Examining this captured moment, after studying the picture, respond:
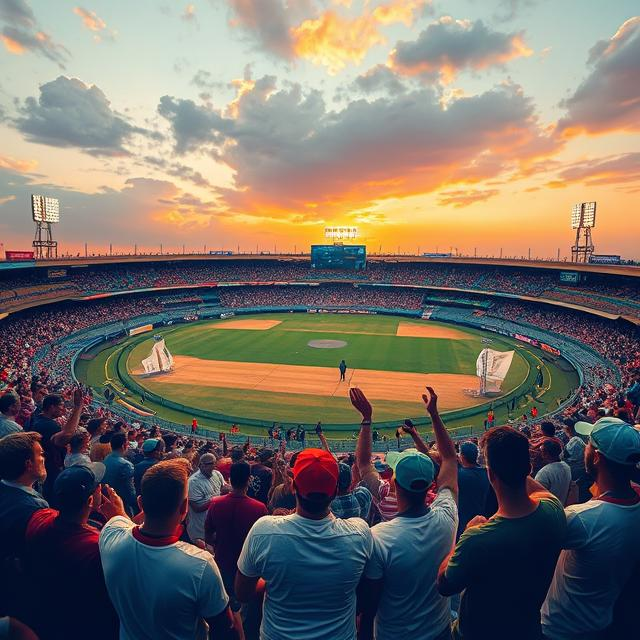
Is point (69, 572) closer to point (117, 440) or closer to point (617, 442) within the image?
point (617, 442)

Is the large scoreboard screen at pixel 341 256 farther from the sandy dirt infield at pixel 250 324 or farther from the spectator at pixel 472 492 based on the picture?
the spectator at pixel 472 492

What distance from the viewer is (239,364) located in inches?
1620

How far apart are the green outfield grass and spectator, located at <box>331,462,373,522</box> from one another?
22138mm

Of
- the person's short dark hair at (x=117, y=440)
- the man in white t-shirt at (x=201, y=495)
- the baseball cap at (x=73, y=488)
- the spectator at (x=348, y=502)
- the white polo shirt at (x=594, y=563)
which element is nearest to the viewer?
the baseball cap at (x=73, y=488)

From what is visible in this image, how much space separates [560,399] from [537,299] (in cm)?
2955

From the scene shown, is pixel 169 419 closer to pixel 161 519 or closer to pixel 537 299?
pixel 161 519

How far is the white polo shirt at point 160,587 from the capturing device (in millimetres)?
2959

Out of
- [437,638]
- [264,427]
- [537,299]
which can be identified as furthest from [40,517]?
[537,299]

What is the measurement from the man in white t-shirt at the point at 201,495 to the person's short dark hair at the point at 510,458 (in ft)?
Result: 15.7

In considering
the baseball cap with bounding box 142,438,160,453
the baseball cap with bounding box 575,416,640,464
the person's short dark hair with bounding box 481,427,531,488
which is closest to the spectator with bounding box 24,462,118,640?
the person's short dark hair with bounding box 481,427,531,488

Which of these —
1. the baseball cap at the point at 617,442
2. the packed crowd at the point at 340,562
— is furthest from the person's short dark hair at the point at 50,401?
the baseball cap at the point at 617,442

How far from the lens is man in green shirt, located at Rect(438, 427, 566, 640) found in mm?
3107

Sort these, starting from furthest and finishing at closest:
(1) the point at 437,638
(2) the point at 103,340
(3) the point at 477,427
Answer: (2) the point at 103,340 < (3) the point at 477,427 < (1) the point at 437,638

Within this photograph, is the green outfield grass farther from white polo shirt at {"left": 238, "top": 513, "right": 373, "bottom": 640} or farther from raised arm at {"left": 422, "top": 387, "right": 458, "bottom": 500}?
white polo shirt at {"left": 238, "top": 513, "right": 373, "bottom": 640}
